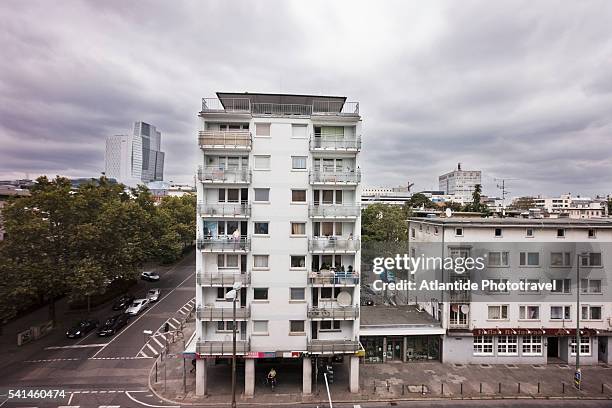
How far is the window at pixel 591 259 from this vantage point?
30312 millimetres

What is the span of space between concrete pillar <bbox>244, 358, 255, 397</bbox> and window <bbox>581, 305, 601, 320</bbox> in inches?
1234

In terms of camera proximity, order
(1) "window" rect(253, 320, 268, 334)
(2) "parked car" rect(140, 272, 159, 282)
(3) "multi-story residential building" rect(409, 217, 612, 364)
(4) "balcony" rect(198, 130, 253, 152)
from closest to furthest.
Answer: (4) "balcony" rect(198, 130, 253, 152), (1) "window" rect(253, 320, 268, 334), (3) "multi-story residential building" rect(409, 217, 612, 364), (2) "parked car" rect(140, 272, 159, 282)

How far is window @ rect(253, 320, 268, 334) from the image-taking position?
24.6m

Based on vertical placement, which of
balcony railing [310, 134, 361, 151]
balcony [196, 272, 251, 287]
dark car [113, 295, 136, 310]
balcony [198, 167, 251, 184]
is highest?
balcony railing [310, 134, 361, 151]

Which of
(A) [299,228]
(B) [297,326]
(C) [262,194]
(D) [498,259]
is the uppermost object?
(C) [262,194]

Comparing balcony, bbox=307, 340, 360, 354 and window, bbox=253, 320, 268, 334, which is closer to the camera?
balcony, bbox=307, 340, 360, 354

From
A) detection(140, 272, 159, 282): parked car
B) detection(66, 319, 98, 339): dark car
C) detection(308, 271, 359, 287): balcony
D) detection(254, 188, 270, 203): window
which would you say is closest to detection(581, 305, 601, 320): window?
detection(308, 271, 359, 287): balcony

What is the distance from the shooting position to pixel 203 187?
2438 cm

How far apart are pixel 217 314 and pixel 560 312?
104 feet

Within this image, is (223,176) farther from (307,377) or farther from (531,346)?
(531,346)

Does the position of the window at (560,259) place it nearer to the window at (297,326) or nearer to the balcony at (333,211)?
the balcony at (333,211)

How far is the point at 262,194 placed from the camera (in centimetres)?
2470

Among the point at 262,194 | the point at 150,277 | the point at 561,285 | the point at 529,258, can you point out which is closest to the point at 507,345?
the point at 561,285

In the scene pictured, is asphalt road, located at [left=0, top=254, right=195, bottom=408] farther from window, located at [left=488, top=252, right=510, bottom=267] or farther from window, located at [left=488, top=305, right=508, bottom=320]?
window, located at [left=488, top=252, right=510, bottom=267]
